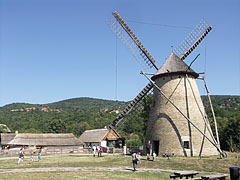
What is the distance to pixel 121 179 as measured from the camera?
1120 centimetres

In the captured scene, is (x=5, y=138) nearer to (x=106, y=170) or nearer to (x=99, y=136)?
(x=99, y=136)

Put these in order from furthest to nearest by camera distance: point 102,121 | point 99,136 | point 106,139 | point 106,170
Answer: point 102,121, point 99,136, point 106,139, point 106,170

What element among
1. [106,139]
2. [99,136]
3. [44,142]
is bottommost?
[44,142]

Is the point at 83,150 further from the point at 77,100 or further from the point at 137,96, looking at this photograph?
the point at 77,100

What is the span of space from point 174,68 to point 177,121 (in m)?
4.92

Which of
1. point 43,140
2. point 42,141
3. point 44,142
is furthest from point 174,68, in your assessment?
point 43,140

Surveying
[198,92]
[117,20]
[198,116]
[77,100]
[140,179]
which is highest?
[77,100]

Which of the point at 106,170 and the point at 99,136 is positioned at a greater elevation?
the point at 99,136

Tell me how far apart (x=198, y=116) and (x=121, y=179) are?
507 inches

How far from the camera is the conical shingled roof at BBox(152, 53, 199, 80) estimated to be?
2276 centimetres

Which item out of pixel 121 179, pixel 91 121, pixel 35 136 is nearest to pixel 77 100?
pixel 91 121

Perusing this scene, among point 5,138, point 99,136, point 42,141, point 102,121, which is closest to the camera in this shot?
point 42,141

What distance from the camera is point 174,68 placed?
23.2m

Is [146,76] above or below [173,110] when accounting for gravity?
above
